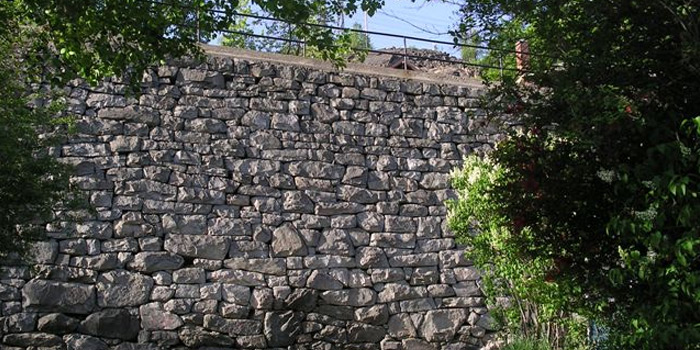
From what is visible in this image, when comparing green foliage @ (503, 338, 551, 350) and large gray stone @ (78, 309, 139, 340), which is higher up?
large gray stone @ (78, 309, 139, 340)

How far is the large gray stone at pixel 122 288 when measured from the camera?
859 centimetres

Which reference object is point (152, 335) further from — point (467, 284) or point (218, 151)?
point (467, 284)

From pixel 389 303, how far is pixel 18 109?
4.78 m

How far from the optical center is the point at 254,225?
931 centimetres

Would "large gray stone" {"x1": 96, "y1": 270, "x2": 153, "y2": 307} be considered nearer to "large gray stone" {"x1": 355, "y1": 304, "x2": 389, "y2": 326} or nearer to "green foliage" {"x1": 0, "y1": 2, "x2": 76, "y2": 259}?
"green foliage" {"x1": 0, "y1": 2, "x2": 76, "y2": 259}

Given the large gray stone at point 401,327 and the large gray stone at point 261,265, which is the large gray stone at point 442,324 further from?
the large gray stone at point 261,265

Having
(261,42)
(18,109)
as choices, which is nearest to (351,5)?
(18,109)

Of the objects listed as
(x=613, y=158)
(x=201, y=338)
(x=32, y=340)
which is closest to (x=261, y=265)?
(x=201, y=338)

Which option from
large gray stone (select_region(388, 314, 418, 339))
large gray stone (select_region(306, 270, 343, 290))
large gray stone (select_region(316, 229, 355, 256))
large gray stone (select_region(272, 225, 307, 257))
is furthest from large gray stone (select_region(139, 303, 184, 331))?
large gray stone (select_region(388, 314, 418, 339))

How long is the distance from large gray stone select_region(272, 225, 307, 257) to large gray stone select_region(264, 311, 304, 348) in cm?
69

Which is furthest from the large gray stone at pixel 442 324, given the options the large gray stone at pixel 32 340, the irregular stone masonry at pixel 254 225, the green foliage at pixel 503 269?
the large gray stone at pixel 32 340

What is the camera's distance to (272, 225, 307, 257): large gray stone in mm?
9312

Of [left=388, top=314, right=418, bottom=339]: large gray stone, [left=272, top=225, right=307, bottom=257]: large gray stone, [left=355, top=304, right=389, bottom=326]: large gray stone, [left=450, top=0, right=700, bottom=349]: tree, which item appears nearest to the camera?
[left=450, top=0, right=700, bottom=349]: tree

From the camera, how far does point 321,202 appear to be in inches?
380
